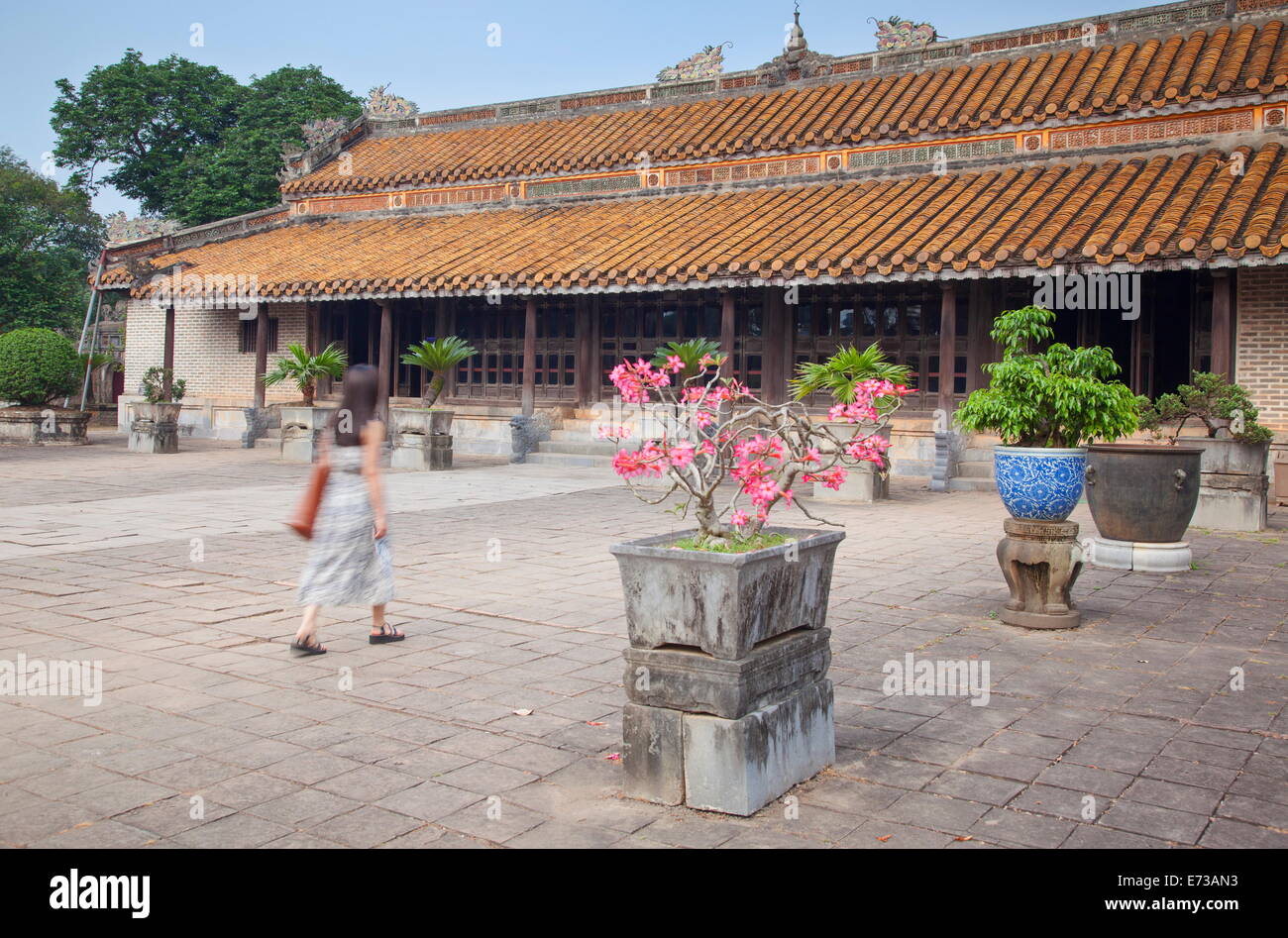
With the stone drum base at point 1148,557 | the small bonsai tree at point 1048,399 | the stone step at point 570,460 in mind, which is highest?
the small bonsai tree at point 1048,399

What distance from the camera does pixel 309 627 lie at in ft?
17.9

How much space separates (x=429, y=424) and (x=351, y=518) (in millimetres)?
10229

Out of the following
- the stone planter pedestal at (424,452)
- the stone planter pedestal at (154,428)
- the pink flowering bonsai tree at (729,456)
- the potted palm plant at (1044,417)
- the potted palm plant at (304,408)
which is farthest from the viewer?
the stone planter pedestal at (154,428)

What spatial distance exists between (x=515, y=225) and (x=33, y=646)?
14.0m

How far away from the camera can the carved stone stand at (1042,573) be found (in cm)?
617

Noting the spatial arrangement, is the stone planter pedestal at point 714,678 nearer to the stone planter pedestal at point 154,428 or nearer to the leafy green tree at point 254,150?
the stone planter pedestal at point 154,428

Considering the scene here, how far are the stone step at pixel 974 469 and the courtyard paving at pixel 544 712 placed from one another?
479 cm

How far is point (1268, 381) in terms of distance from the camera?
42.2ft

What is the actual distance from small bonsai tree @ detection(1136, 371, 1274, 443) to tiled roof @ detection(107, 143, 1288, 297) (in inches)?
76.8

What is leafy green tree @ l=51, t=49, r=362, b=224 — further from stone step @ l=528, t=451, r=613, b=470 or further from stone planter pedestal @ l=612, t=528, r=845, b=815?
stone planter pedestal @ l=612, t=528, r=845, b=815

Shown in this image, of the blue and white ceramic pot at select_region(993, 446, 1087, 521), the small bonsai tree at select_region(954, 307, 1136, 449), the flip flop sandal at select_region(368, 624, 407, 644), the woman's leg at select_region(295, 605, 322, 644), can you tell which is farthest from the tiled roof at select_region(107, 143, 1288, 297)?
the woman's leg at select_region(295, 605, 322, 644)

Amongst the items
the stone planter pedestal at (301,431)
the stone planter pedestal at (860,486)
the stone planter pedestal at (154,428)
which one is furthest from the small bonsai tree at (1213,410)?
the stone planter pedestal at (154,428)

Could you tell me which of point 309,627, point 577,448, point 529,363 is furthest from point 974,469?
point 309,627

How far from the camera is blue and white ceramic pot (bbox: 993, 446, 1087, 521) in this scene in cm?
625
